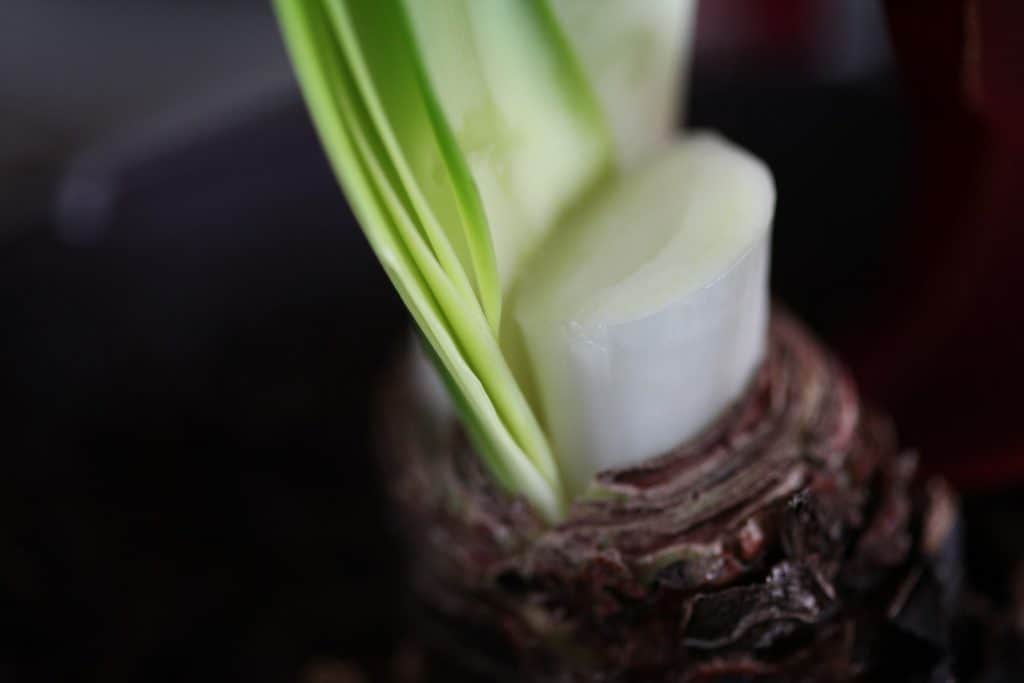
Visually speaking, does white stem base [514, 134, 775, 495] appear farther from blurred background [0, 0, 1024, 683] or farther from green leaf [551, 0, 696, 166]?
blurred background [0, 0, 1024, 683]

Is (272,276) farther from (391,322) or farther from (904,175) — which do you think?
(904,175)

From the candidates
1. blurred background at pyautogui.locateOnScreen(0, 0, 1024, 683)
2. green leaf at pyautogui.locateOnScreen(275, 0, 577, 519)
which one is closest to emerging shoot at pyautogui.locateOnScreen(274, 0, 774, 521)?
green leaf at pyautogui.locateOnScreen(275, 0, 577, 519)

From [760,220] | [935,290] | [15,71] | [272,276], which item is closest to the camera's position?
[760,220]

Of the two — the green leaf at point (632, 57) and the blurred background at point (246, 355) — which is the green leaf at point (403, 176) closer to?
the green leaf at point (632, 57)

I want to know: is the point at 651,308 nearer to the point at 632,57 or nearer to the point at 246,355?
the point at 632,57

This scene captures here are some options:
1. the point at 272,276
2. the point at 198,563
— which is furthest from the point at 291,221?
the point at 198,563

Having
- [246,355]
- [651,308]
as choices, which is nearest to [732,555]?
[651,308]

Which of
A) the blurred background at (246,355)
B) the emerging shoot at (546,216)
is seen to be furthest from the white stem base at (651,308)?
the blurred background at (246,355)
